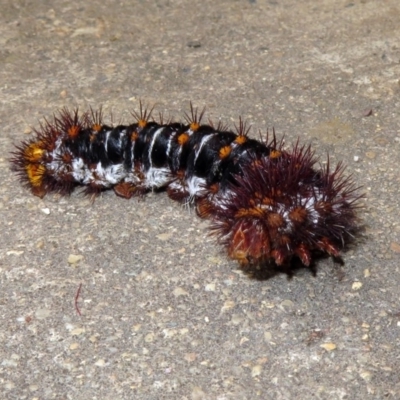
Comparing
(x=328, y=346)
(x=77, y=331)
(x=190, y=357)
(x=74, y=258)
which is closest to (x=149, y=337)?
(x=190, y=357)

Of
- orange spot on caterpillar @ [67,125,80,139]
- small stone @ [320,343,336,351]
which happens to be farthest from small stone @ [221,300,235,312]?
orange spot on caterpillar @ [67,125,80,139]

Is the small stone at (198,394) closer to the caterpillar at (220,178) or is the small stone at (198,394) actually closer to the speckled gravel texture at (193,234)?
the speckled gravel texture at (193,234)

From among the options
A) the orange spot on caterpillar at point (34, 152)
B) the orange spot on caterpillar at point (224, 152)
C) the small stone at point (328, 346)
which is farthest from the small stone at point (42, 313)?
the small stone at point (328, 346)

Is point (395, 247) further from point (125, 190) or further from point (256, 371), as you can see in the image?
point (125, 190)

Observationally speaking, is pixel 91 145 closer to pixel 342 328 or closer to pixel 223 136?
pixel 223 136

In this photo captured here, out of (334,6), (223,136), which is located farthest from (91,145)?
(334,6)
